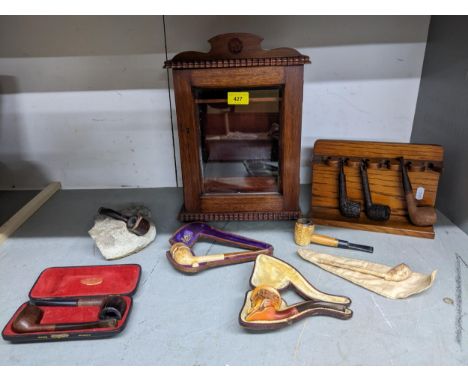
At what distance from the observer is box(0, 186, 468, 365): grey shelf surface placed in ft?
1.86

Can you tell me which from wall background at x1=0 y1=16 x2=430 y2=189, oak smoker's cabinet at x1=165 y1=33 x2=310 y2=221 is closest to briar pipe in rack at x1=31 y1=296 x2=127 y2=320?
oak smoker's cabinet at x1=165 y1=33 x2=310 y2=221

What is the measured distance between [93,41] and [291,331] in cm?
98

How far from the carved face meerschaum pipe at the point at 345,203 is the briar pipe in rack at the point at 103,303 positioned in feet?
1.94

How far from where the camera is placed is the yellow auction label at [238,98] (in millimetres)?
858

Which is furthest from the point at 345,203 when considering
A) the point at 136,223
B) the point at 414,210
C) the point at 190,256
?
the point at 136,223

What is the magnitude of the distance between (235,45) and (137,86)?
0.44 meters

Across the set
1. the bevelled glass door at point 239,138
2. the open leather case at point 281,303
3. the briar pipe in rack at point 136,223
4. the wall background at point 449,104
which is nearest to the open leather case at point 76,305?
the briar pipe in rack at point 136,223

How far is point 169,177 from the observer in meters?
1.25

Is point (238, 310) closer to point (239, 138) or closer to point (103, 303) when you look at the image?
point (103, 303)

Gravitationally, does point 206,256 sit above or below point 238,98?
below

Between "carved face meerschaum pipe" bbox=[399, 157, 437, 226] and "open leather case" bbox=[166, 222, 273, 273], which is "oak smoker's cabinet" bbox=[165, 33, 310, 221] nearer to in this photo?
"open leather case" bbox=[166, 222, 273, 273]

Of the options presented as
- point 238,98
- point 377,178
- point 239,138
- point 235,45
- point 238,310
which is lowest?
point 238,310

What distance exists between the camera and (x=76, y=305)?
2.21 ft
